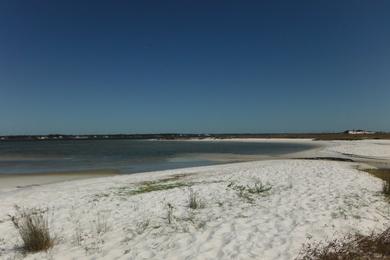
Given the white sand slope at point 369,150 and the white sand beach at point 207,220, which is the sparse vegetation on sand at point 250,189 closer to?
the white sand beach at point 207,220

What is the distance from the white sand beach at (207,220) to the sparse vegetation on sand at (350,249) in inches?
10.6

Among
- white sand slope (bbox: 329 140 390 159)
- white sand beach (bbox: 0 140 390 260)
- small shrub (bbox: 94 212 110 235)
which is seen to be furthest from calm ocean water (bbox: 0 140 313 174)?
small shrub (bbox: 94 212 110 235)

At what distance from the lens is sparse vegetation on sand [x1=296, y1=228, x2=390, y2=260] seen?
5016 mm

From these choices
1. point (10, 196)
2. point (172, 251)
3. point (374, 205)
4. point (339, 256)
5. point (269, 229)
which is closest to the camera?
point (339, 256)

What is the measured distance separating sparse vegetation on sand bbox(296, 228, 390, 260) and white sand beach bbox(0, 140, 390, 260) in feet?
0.88

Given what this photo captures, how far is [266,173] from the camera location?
48.4ft

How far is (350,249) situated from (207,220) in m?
2.97

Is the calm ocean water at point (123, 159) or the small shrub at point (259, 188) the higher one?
the small shrub at point (259, 188)

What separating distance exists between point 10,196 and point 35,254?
7310 mm

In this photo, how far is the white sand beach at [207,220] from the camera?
5.86 meters

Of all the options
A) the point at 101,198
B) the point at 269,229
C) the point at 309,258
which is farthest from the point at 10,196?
the point at 309,258

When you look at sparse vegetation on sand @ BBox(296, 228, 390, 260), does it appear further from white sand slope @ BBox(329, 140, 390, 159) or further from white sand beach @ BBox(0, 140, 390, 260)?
white sand slope @ BBox(329, 140, 390, 159)

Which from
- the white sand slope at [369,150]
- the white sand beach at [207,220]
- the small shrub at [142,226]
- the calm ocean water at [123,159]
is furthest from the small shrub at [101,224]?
the white sand slope at [369,150]

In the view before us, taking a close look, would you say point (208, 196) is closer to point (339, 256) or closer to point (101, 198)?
Answer: point (101, 198)
